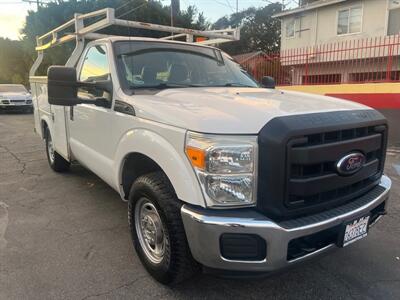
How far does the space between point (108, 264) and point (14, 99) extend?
55.5 ft

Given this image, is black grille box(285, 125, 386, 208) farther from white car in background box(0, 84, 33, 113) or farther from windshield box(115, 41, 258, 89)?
white car in background box(0, 84, 33, 113)

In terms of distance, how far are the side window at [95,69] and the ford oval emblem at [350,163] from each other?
6.95ft

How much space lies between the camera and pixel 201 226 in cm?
238

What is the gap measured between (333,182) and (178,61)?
2.15 m

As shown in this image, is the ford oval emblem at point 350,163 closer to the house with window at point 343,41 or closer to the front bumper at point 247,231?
the front bumper at point 247,231

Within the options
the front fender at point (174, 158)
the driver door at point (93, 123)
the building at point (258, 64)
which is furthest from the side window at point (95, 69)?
the building at point (258, 64)

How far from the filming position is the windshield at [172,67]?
3697 mm

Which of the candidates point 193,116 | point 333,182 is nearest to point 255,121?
point 193,116

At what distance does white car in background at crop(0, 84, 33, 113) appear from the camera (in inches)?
706

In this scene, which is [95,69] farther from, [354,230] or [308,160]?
[354,230]

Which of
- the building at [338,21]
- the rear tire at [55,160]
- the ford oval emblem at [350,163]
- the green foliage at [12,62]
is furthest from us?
the green foliage at [12,62]

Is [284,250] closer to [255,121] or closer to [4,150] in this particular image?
[255,121]

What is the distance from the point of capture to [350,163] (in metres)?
2.63

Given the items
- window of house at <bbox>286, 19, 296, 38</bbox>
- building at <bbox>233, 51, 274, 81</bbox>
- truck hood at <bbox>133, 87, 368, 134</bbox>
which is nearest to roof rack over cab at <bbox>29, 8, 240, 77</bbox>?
truck hood at <bbox>133, 87, 368, 134</bbox>
